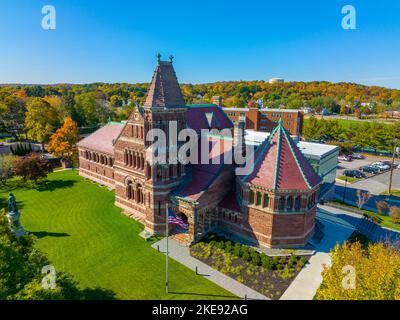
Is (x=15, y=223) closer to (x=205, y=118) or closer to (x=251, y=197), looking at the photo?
(x=251, y=197)

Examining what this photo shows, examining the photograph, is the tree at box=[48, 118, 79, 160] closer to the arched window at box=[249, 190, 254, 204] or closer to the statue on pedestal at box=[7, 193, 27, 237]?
the statue on pedestal at box=[7, 193, 27, 237]

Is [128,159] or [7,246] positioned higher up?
[128,159]

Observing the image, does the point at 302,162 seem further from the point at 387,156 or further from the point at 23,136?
the point at 23,136

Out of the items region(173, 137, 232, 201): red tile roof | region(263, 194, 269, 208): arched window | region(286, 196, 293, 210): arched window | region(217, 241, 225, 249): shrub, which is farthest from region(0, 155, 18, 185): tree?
region(286, 196, 293, 210): arched window

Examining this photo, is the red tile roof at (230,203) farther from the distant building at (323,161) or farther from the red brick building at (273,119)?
the red brick building at (273,119)

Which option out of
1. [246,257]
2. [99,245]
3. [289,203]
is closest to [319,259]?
[289,203]
